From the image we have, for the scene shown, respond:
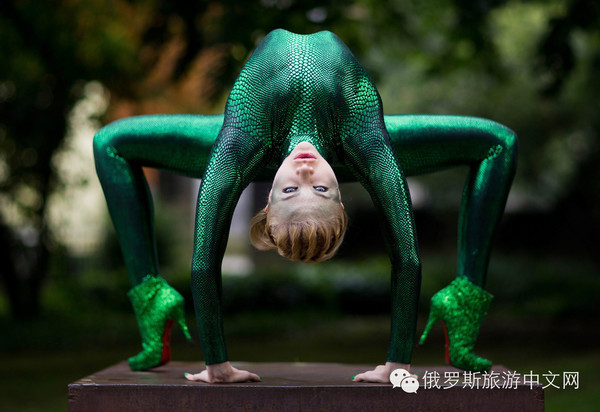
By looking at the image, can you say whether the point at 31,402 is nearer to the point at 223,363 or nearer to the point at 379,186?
the point at 223,363

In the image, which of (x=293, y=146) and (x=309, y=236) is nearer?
(x=309, y=236)

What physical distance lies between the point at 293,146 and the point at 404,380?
118cm

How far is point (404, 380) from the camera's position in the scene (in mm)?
3406

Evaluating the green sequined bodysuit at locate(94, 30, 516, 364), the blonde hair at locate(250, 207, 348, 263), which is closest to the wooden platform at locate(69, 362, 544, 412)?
the green sequined bodysuit at locate(94, 30, 516, 364)

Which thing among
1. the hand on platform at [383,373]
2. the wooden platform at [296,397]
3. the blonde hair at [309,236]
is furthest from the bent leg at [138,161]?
the hand on platform at [383,373]

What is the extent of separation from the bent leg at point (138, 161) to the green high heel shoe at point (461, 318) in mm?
1441

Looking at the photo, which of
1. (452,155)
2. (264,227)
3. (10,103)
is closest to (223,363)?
(264,227)

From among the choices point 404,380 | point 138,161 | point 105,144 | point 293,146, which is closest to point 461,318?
point 404,380

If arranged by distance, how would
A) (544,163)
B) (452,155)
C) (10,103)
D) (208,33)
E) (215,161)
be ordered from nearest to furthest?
1. (215,161)
2. (452,155)
3. (208,33)
4. (10,103)
5. (544,163)

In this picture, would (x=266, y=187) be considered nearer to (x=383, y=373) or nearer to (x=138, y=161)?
(x=138, y=161)

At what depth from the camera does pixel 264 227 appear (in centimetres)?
344

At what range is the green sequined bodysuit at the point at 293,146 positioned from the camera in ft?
11.1

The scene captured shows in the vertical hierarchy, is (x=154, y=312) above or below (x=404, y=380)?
above

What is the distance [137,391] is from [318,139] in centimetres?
144
